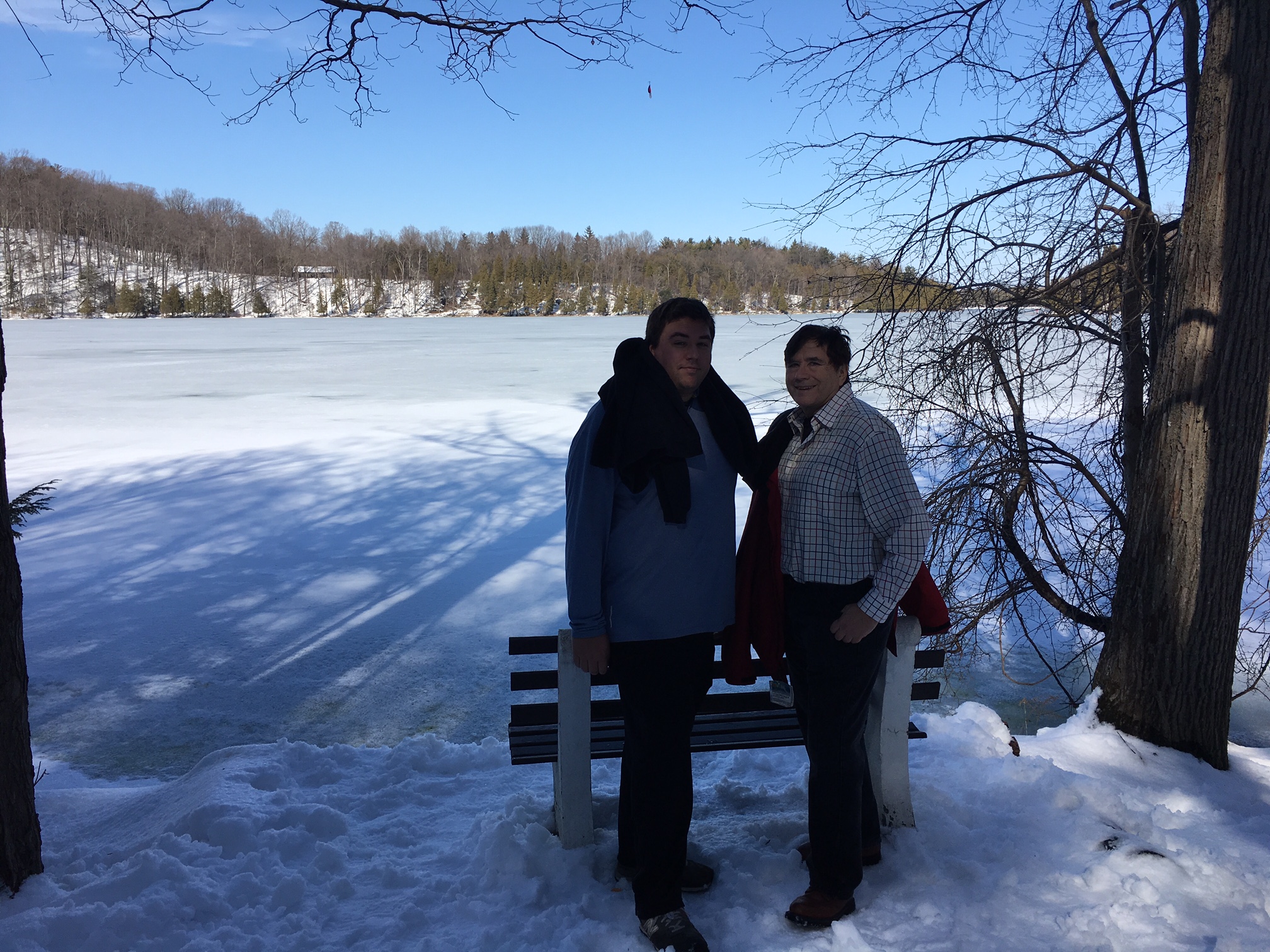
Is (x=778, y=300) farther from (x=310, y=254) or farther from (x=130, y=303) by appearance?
(x=310, y=254)

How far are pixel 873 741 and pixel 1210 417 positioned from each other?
2044mm

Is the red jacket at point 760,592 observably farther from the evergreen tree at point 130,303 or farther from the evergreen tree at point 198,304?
the evergreen tree at point 130,303

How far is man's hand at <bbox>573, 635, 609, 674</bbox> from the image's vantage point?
2.27 meters

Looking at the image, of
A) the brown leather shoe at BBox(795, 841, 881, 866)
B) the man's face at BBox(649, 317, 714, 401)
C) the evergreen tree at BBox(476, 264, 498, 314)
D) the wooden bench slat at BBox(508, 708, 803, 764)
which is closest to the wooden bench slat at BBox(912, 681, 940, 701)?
the wooden bench slat at BBox(508, 708, 803, 764)

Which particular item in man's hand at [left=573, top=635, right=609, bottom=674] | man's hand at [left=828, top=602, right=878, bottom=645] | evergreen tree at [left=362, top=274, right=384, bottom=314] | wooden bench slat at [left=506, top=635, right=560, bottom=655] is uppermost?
evergreen tree at [left=362, top=274, right=384, bottom=314]

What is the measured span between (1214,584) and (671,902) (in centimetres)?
277

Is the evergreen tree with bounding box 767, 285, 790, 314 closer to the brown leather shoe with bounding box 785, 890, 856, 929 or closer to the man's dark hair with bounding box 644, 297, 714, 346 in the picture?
the man's dark hair with bounding box 644, 297, 714, 346

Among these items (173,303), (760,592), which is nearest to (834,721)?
(760,592)

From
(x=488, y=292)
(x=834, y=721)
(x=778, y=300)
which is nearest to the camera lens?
(x=834, y=721)

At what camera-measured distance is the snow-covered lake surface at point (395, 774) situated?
2.41 meters

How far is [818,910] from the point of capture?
238 cm

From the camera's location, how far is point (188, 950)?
7.46 feet

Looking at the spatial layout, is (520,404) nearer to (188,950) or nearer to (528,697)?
(528,697)

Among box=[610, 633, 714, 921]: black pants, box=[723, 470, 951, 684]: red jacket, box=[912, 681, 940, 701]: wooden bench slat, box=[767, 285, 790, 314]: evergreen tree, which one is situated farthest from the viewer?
box=[767, 285, 790, 314]: evergreen tree
